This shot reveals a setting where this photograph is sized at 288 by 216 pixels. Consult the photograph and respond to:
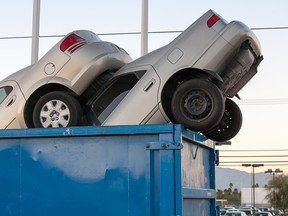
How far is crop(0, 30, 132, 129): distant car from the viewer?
683 centimetres

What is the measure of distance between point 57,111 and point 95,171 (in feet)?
8.10

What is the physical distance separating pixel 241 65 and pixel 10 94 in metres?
2.70

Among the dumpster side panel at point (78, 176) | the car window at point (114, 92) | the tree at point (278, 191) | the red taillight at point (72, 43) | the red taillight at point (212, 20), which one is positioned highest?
the red taillight at point (212, 20)

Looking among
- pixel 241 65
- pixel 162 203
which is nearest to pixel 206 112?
pixel 241 65

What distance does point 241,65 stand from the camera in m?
6.90

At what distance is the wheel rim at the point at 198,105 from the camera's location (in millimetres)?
6113

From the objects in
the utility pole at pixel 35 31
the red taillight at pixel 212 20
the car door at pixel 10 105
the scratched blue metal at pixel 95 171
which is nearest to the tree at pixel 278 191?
the utility pole at pixel 35 31

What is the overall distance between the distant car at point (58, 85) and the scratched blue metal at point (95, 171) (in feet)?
6.96

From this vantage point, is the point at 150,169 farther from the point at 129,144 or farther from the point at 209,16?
the point at 209,16

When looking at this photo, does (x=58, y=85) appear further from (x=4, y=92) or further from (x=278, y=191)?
(x=278, y=191)

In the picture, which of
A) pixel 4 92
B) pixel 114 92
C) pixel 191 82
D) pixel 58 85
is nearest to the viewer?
pixel 191 82

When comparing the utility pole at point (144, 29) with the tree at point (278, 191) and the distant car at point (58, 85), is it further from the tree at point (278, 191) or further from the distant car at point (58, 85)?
the tree at point (278, 191)

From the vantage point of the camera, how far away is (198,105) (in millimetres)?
6125

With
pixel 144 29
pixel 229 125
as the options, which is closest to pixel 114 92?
pixel 229 125
